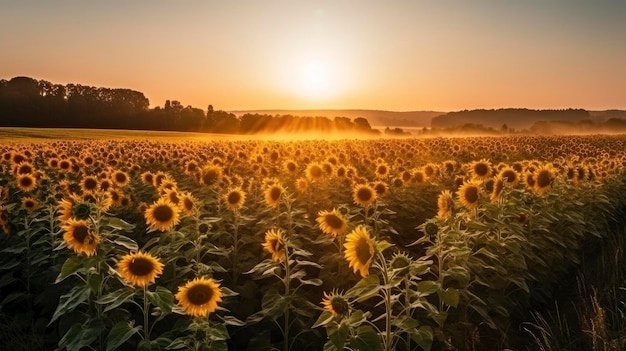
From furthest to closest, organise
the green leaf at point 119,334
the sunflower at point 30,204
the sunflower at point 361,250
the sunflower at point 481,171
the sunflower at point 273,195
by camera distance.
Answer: the sunflower at point 481,171
the sunflower at point 30,204
the sunflower at point 273,195
the green leaf at point 119,334
the sunflower at point 361,250

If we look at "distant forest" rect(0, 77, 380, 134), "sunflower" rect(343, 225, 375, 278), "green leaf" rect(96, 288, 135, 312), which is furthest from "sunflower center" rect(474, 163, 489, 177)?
"distant forest" rect(0, 77, 380, 134)

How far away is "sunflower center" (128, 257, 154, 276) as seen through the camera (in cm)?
423

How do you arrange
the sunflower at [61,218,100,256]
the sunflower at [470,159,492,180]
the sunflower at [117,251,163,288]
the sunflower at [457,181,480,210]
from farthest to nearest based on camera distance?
the sunflower at [470,159,492,180]
the sunflower at [457,181,480,210]
the sunflower at [61,218,100,256]
the sunflower at [117,251,163,288]

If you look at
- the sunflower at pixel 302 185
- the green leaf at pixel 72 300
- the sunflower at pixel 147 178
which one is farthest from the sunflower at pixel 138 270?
the sunflower at pixel 147 178

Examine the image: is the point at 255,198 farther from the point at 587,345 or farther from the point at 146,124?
the point at 146,124

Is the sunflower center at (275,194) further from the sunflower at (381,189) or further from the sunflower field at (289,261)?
the sunflower at (381,189)

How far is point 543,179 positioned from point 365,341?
563 centimetres

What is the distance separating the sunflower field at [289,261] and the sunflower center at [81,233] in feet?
0.04

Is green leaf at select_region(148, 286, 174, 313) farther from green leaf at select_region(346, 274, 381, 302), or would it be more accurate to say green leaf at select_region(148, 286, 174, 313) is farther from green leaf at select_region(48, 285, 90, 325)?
green leaf at select_region(346, 274, 381, 302)

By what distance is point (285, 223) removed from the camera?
7551 mm

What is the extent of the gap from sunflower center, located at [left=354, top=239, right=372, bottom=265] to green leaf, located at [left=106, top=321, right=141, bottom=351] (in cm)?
168

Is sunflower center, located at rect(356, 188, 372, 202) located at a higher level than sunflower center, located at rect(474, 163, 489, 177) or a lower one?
lower

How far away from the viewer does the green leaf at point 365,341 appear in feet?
11.8

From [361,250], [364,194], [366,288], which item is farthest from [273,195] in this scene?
[366,288]
